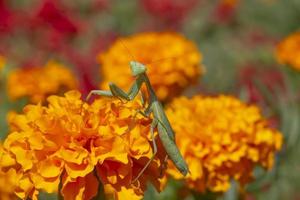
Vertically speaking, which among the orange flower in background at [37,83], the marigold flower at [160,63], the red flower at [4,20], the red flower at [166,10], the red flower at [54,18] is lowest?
the marigold flower at [160,63]

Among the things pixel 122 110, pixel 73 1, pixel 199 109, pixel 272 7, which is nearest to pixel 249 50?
pixel 272 7

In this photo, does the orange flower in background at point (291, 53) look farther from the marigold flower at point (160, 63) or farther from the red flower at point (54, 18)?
the red flower at point (54, 18)

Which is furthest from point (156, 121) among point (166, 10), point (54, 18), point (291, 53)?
point (166, 10)

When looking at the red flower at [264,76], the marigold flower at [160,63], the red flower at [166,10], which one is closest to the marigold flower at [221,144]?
the marigold flower at [160,63]

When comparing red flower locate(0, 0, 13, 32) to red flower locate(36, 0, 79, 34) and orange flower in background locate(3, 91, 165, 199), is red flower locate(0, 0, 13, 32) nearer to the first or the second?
red flower locate(36, 0, 79, 34)

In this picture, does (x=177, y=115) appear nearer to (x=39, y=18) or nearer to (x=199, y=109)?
(x=199, y=109)

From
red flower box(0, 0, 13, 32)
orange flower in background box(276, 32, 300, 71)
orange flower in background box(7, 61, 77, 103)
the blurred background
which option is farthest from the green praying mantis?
red flower box(0, 0, 13, 32)

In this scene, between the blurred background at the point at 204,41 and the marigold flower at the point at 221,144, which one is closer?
the marigold flower at the point at 221,144
